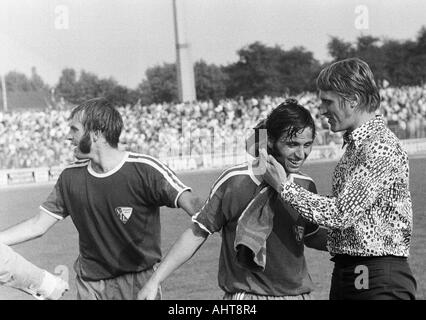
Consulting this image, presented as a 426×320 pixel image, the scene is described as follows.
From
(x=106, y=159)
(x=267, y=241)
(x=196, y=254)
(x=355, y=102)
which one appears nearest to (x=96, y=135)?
(x=106, y=159)

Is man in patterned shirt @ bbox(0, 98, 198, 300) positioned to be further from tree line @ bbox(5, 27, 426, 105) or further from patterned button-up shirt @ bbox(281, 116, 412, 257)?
tree line @ bbox(5, 27, 426, 105)

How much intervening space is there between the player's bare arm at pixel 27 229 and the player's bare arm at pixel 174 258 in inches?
39.0

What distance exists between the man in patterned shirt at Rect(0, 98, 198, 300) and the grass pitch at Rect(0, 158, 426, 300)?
3.00m

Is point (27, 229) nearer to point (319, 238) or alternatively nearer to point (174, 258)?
point (174, 258)

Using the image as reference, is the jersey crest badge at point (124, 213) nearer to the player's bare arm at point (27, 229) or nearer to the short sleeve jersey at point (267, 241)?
the player's bare arm at point (27, 229)

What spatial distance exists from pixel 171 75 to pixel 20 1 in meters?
25.3

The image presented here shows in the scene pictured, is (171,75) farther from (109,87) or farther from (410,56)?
(410,56)

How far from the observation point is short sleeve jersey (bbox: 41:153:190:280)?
377 cm

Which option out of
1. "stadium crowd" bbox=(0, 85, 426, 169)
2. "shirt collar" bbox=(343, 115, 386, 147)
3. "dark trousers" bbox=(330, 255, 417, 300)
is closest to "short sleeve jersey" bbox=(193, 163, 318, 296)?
"dark trousers" bbox=(330, 255, 417, 300)

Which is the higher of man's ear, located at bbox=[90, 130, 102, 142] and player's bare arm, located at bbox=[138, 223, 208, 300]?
man's ear, located at bbox=[90, 130, 102, 142]

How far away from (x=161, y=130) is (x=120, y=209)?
19287 millimetres

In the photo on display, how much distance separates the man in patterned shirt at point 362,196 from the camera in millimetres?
2736

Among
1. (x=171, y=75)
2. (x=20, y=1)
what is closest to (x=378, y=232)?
(x=20, y=1)

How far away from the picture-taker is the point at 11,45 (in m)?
20.6
